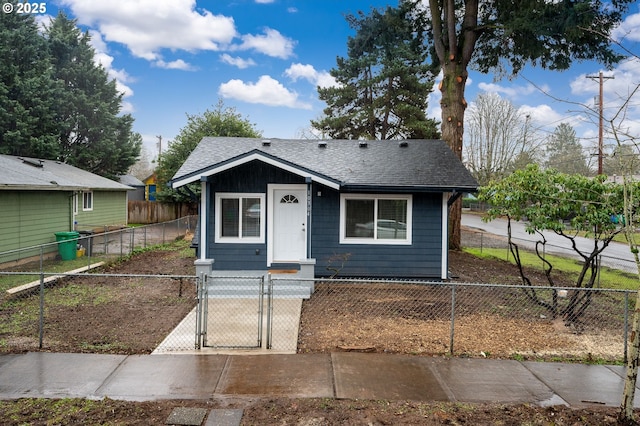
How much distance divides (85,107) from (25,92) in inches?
134

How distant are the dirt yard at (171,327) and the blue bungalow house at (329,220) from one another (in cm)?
165

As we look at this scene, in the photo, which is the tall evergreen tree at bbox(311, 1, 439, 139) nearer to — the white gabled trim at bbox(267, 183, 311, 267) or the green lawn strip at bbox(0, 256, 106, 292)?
the white gabled trim at bbox(267, 183, 311, 267)

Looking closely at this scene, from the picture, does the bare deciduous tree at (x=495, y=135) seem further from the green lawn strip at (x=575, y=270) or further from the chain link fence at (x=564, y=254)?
the green lawn strip at (x=575, y=270)

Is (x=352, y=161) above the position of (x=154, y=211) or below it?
above

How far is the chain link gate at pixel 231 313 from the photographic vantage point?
5809 mm

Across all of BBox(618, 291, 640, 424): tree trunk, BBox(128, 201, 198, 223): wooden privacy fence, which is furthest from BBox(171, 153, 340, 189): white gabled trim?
BBox(128, 201, 198, 223): wooden privacy fence

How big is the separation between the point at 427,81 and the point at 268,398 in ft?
89.9

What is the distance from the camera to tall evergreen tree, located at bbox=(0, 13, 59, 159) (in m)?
24.2

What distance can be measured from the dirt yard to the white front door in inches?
97.1

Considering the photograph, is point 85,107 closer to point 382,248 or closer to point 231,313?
point 382,248

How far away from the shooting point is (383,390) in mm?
4574

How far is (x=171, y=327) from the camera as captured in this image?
6695mm

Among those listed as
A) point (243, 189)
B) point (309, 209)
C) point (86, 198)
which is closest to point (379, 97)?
point (86, 198)
